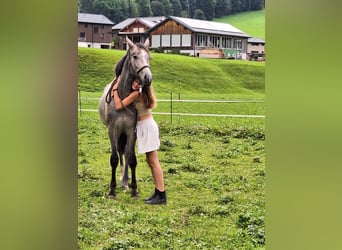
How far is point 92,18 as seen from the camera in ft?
14.2

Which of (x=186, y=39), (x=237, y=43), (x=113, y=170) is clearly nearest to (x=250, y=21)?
(x=237, y=43)

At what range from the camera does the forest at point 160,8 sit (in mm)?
4266

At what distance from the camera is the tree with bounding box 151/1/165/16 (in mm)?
4398

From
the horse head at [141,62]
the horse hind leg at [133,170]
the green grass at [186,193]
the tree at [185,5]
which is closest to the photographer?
the green grass at [186,193]

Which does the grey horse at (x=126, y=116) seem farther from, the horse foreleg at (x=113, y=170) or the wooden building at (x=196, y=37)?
the wooden building at (x=196, y=37)

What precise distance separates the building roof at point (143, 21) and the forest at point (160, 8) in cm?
4

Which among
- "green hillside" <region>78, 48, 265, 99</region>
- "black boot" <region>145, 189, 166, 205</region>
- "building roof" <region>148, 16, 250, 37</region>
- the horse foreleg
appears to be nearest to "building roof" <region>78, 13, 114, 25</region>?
"green hillside" <region>78, 48, 265, 99</region>

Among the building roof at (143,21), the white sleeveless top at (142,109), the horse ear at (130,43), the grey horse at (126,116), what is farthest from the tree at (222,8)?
the white sleeveless top at (142,109)

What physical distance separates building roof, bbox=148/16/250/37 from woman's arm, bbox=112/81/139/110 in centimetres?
69

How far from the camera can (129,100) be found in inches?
164

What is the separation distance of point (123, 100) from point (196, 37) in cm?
77
